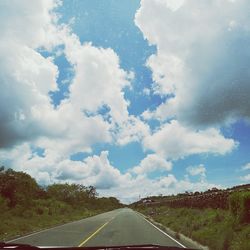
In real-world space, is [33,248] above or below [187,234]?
below

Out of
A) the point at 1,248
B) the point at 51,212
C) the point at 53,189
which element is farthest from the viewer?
the point at 53,189

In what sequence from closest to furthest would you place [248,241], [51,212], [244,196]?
[248,241], [244,196], [51,212]

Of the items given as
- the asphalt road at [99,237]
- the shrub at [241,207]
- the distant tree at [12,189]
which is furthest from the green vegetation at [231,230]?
the distant tree at [12,189]

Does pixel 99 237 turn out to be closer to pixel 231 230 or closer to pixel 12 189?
pixel 231 230

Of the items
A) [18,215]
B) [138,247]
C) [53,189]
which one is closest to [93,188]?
[53,189]

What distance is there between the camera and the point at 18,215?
143 ft

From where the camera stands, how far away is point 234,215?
69.1 feet

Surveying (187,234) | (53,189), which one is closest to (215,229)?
(187,234)

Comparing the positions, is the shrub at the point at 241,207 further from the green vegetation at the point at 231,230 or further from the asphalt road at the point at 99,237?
the asphalt road at the point at 99,237

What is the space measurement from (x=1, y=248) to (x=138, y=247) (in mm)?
1592

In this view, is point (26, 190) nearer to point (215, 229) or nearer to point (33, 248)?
point (215, 229)

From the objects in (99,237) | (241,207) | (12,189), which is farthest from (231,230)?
(12,189)

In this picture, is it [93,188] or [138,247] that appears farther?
[93,188]

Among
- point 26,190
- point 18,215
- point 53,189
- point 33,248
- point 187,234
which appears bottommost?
point 33,248
